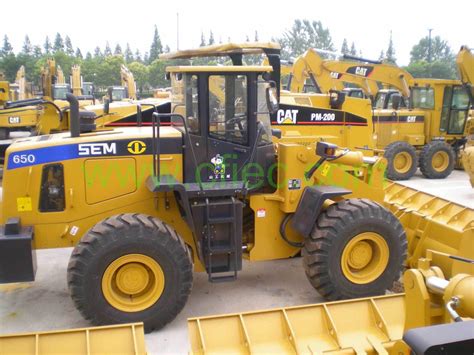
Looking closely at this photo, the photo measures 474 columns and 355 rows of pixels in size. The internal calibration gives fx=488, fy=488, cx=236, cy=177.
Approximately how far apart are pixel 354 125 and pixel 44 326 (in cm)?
737

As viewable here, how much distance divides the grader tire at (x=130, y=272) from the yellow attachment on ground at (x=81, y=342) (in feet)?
2.87

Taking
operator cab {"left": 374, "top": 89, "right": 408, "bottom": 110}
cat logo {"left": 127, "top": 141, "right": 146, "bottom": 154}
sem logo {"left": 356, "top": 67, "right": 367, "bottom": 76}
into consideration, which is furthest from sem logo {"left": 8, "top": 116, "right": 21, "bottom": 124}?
cat logo {"left": 127, "top": 141, "right": 146, "bottom": 154}

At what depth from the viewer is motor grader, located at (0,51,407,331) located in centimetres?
452

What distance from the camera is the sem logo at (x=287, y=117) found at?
952 centimetres

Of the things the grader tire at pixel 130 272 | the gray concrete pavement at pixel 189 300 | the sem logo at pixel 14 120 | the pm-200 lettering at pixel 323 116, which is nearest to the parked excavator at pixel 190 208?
the grader tire at pixel 130 272

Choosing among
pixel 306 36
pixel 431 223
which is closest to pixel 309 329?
pixel 431 223

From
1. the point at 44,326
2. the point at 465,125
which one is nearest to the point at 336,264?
the point at 44,326

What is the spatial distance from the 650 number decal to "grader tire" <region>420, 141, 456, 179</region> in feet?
33.6

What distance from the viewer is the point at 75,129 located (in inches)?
200

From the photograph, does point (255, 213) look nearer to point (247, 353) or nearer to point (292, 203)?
point (292, 203)

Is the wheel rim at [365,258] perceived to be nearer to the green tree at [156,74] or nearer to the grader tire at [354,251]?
the grader tire at [354,251]

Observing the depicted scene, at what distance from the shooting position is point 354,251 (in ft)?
16.9

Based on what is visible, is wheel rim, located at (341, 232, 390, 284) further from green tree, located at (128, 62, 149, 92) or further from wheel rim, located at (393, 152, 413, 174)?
green tree, located at (128, 62, 149, 92)

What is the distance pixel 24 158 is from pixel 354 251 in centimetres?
348
